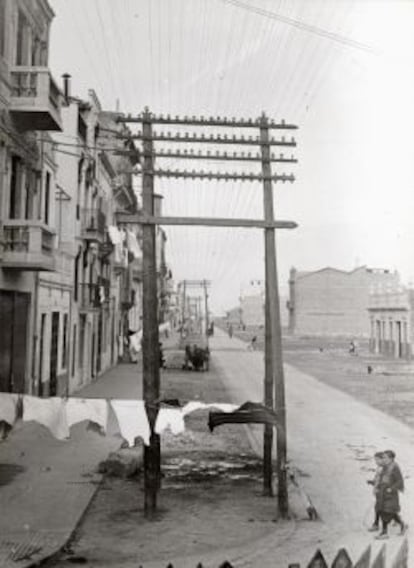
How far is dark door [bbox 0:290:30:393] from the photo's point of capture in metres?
14.9

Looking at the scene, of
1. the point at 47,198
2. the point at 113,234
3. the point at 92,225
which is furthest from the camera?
the point at 113,234

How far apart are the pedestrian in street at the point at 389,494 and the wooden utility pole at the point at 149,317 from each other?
131 inches

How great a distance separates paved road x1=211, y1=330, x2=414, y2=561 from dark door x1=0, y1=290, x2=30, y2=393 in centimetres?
579

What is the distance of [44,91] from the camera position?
1375 cm

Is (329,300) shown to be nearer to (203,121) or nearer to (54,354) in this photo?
(54,354)

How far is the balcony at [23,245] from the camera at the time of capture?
46.3 feet

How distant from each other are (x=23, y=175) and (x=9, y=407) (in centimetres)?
679

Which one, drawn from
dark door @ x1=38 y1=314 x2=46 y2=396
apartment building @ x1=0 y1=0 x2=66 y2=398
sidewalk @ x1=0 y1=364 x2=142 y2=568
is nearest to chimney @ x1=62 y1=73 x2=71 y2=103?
apartment building @ x1=0 y1=0 x2=66 y2=398

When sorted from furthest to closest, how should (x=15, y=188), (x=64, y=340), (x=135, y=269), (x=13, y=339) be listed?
(x=135, y=269)
(x=64, y=340)
(x=13, y=339)
(x=15, y=188)

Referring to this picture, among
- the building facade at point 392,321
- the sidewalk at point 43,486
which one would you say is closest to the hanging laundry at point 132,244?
the sidewalk at point 43,486

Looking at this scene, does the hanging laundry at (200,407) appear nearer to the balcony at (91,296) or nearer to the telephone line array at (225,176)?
the telephone line array at (225,176)

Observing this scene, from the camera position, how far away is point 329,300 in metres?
96.4

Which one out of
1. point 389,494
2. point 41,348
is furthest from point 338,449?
point 41,348

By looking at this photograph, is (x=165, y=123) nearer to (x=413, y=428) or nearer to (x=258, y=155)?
(x=258, y=155)
